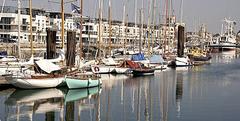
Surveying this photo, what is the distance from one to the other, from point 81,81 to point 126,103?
7482mm

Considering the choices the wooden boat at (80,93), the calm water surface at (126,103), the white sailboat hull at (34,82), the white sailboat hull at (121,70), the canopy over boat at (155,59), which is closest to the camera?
the calm water surface at (126,103)

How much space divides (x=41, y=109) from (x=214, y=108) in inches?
533

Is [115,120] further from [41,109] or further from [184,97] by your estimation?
[184,97]

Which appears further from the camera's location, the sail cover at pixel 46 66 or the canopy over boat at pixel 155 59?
the canopy over boat at pixel 155 59

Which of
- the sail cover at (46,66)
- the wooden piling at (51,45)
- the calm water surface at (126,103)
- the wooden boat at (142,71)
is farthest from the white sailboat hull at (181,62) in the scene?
the sail cover at (46,66)

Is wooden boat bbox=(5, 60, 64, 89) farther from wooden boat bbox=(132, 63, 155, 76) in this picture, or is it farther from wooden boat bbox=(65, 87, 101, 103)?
wooden boat bbox=(132, 63, 155, 76)

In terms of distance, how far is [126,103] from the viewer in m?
36.7

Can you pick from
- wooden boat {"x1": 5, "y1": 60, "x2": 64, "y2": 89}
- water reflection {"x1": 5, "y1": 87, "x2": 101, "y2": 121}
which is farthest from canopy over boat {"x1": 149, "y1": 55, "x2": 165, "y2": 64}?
wooden boat {"x1": 5, "y1": 60, "x2": 64, "y2": 89}

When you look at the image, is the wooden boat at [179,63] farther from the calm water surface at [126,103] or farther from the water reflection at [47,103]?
the water reflection at [47,103]

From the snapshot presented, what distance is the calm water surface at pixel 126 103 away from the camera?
1199 inches

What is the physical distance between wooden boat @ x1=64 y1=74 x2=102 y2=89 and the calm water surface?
0.56 m

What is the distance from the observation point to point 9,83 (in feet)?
134

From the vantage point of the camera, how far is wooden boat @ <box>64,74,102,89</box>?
4203 centimetres

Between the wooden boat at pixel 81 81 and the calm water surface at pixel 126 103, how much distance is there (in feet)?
1.83
